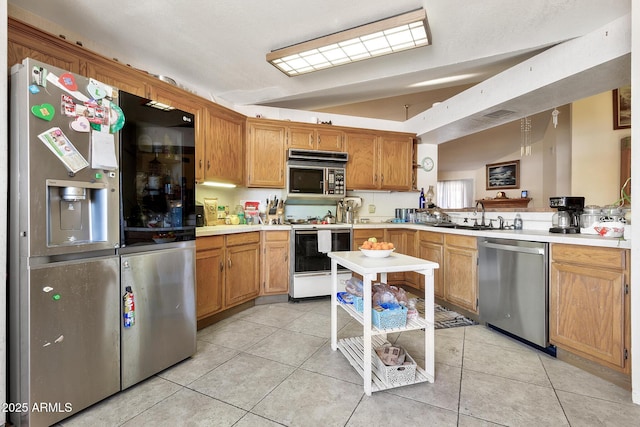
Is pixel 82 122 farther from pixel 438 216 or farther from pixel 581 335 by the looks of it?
pixel 438 216

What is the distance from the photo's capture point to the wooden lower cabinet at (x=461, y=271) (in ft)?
9.39

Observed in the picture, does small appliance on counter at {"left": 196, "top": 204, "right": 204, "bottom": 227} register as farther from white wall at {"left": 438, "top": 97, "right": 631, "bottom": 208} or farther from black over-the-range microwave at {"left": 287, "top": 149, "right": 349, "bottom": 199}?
white wall at {"left": 438, "top": 97, "right": 631, "bottom": 208}

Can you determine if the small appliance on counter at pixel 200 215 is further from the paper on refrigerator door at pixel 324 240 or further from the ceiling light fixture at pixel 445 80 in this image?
the ceiling light fixture at pixel 445 80

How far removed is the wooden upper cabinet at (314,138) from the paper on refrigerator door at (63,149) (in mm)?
2531

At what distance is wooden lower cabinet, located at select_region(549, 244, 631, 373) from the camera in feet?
5.93

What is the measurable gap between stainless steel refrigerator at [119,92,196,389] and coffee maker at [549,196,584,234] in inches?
113

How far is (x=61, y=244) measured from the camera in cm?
149

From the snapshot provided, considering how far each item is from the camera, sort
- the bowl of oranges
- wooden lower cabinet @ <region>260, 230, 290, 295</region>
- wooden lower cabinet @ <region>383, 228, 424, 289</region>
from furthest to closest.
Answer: wooden lower cabinet @ <region>383, 228, 424, 289</region>
wooden lower cabinet @ <region>260, 230, 290, 295</region>
the bowl of oranges

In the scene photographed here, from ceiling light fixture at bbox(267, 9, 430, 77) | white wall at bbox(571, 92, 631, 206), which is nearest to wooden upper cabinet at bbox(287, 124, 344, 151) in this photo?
ceiling light fixture at bbox(267, 9, 430, 77)

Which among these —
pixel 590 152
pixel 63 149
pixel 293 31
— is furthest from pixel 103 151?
pixel 590 152

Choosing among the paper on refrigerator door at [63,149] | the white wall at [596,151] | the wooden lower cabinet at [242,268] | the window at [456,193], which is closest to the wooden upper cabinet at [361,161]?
the wooden lower cabinet at [242,268]

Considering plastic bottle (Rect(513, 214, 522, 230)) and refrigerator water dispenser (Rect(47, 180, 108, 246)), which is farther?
plastic bottle (Rect(513, 214, 522, 230))

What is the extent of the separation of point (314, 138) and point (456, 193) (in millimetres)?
6745

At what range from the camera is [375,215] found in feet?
14.9
